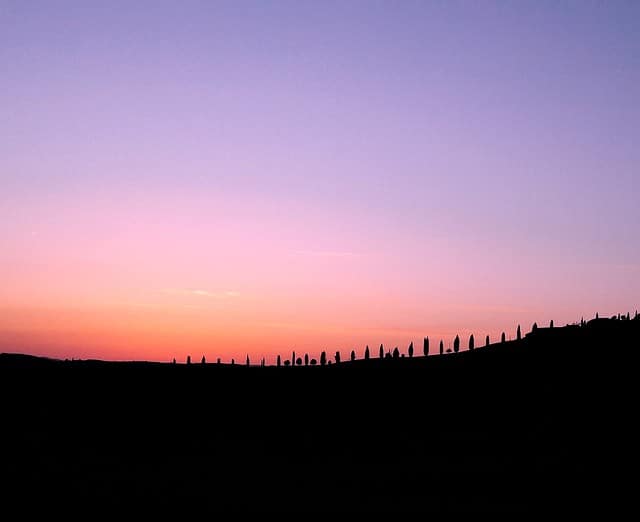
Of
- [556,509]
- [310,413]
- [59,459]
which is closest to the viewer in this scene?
[556,509]

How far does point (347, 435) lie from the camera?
147 feet

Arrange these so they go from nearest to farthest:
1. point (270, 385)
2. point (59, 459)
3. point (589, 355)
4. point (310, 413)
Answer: point (589, 355) < point (59, 459) < point (310, 413) < point (270, 385)

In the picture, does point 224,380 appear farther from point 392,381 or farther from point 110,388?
point 392,381

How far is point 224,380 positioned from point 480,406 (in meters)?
20.3

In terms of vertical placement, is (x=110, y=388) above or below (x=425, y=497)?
above

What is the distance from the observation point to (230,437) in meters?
47.7

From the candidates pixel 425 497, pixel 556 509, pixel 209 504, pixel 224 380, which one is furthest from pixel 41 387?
pixel 556 509

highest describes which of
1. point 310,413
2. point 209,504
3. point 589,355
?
point 589,355

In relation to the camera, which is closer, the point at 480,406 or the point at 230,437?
the point at 480,406

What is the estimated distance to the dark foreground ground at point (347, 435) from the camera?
34.2 m

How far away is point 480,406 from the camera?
4419 centimetres

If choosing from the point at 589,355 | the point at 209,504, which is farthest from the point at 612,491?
the point at 209,504

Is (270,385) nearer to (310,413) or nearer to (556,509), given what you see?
(310,413)

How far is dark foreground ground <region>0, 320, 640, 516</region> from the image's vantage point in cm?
3419
